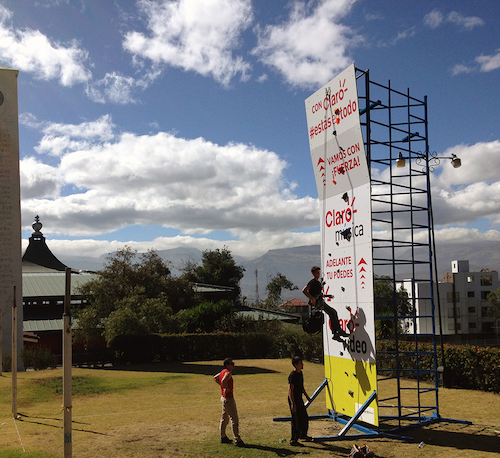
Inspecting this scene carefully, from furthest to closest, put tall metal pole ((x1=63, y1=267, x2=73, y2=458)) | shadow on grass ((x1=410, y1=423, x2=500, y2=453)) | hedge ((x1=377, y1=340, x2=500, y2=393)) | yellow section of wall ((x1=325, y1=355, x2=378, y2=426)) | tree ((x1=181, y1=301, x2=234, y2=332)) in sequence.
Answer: tree ((x1=181, y1=301, x2=234, y2=332)) → hedge ((x1=377, y1=340, x2=500, y2=393)) → yellow section of wall ((x1=325, y1=355, x2=378, y2=426)) → shadow on grass ((x1=410, y1=423, x2=500, y2=453)) → tall metal pole ((x1=63, y1=267, x2=73, y2=458))

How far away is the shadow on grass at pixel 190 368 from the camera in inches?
1001

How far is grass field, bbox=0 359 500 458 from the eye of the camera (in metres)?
10.2

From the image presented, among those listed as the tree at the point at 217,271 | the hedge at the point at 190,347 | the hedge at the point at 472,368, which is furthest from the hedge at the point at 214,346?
the tree at the point at 217,271

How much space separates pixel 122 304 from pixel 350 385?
23.9m

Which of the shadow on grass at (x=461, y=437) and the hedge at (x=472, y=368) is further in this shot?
the hedge at (x=472, y=368)

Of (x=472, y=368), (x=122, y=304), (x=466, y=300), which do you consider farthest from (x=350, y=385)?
(x=466, y=300)

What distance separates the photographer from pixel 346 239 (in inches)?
472

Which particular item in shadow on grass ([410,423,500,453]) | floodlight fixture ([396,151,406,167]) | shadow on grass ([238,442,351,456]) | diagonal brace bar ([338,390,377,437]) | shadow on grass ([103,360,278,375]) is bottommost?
shadow on grass ([103,360,278,375])

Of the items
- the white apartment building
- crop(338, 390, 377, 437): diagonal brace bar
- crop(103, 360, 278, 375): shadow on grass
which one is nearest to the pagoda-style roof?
crop(103, 360, 278, 375): shadow on grass

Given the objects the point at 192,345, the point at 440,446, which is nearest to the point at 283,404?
the point at 440,446

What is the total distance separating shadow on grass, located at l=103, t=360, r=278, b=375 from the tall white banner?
13.4 m

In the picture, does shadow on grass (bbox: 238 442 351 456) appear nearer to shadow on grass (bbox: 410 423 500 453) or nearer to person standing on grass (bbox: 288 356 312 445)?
person standing on grass (bbox: 288 356 312 445)

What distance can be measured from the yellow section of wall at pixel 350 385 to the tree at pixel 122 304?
18628 mm

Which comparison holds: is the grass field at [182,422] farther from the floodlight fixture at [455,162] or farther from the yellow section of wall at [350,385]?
the floodlight fixture at [455,162]
